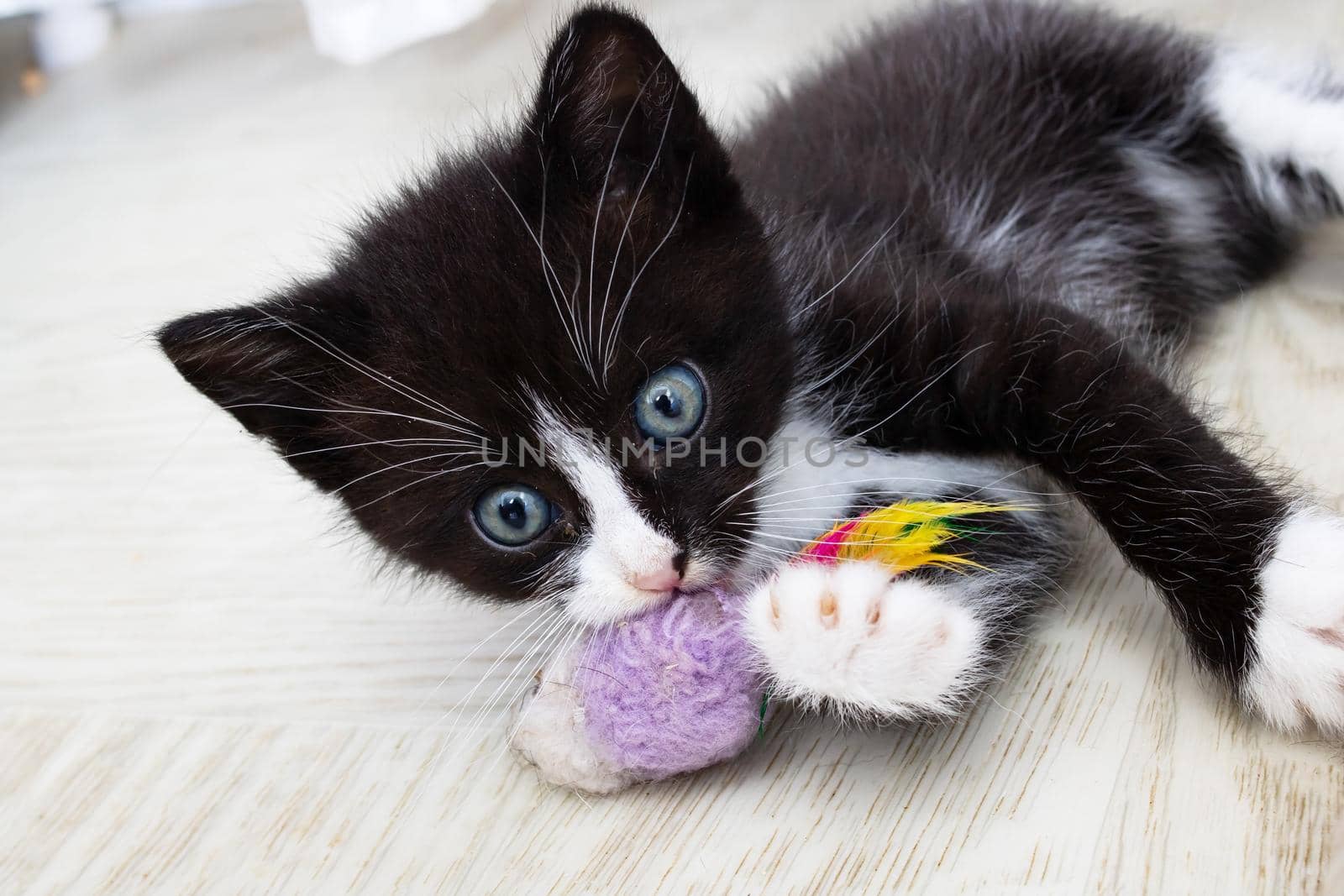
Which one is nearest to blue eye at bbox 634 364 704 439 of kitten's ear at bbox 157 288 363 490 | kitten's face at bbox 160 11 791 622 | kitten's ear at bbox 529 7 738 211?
kitten's face at bbox 160 11 791 622

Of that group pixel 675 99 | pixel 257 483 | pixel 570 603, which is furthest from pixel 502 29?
pixel 570 603

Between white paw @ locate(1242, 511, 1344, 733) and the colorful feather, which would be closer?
white paw @ locate(1242, 511, 1344, 733)

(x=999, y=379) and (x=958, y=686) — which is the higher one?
(x=999, y=379)

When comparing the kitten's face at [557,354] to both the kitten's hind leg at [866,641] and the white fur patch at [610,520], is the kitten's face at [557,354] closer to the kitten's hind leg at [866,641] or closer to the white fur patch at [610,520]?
the white fur patch at [610,520]

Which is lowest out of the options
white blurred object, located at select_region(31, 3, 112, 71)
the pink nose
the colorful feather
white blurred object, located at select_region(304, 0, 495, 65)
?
the colorful feather

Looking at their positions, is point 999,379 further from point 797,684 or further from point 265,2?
point 265,2

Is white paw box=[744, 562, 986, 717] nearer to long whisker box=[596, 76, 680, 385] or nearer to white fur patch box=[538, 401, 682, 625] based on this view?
white fur patch box=[538, 401, 682, 625]

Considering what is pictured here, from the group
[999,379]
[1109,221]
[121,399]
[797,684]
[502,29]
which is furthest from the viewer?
[502,29]
